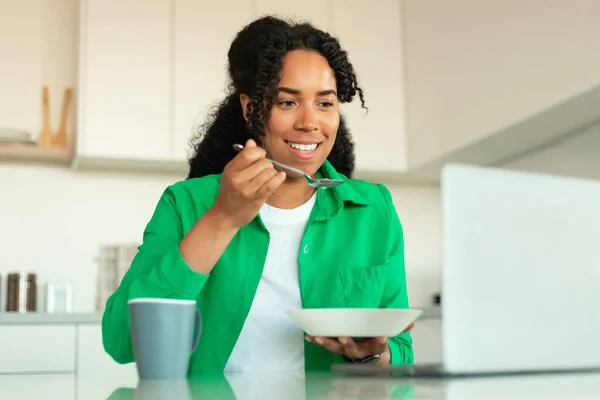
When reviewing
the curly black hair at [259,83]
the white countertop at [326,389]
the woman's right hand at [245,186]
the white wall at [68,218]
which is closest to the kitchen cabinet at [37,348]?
the white wall at [68,218]

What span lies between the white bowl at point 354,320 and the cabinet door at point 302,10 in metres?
2.63

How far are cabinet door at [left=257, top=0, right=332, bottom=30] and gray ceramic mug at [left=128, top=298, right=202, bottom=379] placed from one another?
8.90ft

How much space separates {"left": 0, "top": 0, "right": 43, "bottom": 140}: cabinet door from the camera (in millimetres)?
3543

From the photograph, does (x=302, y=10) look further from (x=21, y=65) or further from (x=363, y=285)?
(x=363, y=285)

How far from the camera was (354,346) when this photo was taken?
117 centimetres

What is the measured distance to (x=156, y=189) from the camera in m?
→ 3.70

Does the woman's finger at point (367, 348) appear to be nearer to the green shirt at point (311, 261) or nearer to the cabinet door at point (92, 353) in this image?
the green shirt at point (311, 261)

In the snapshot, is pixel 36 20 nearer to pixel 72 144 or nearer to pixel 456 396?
pixel 72 144

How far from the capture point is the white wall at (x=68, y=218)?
352 cm

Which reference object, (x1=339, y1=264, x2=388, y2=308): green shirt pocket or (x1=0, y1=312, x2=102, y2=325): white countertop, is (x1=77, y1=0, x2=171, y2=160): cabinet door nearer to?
(x1=0, y1=312, x2=102, y2=325): white countertop

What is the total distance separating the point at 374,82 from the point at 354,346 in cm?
272

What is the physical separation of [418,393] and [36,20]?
11.2ft

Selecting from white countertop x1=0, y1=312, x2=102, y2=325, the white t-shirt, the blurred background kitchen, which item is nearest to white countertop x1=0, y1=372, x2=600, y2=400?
the white t-shirt

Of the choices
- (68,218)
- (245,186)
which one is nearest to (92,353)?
(68,218)
